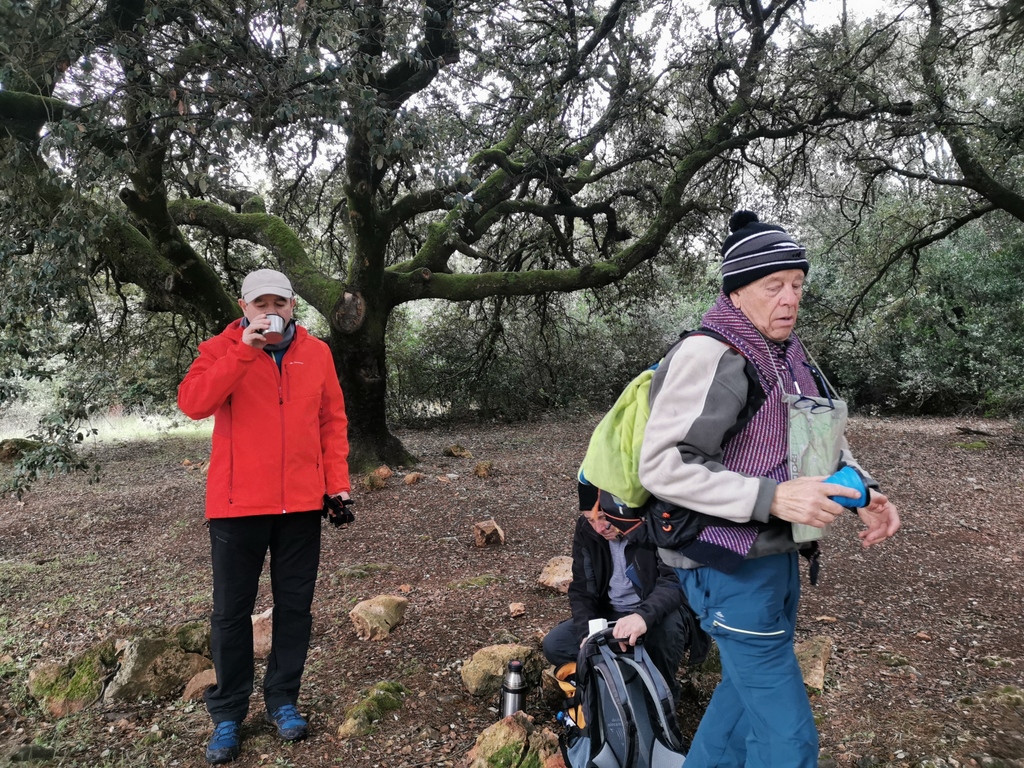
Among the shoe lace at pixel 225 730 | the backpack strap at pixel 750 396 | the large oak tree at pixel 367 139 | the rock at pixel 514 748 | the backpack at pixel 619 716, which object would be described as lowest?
the shoe lace at pixel 225 730

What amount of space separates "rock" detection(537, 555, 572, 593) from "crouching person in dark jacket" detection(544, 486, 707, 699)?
1165mm

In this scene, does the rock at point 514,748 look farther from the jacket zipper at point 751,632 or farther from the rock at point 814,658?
the rock at point 814,658

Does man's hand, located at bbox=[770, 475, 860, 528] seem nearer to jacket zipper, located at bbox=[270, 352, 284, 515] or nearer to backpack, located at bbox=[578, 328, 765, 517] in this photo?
backpack, located at bbox=[578, 328, 765, 517]

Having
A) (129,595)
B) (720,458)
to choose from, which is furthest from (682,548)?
(129,595)

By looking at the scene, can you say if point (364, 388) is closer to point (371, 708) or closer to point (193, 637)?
point (193, 637)

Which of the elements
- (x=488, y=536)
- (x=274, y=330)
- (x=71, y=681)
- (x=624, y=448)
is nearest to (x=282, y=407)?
(x=274, y=330)

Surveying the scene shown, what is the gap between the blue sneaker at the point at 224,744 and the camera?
2.36 meters

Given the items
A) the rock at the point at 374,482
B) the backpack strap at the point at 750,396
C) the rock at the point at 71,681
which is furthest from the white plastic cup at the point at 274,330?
the rock at the point at 374,482

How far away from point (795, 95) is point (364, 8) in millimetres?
4959

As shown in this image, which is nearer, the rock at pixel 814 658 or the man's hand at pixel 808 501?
the man's hand at pixel 808 501

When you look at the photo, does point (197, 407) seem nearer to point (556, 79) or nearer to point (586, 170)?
point (556, 79)

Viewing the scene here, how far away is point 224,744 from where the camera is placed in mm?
2381

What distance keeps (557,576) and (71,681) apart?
97.1 inches

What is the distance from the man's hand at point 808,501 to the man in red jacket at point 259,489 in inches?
70.3
